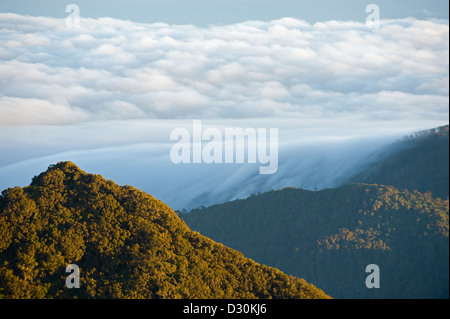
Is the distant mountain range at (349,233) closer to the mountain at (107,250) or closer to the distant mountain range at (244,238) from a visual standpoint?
the distant mountain range at (244,238)

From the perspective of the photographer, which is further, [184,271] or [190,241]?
[190,241]

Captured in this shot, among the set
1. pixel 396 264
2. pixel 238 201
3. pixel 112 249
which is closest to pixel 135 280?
pixel 112 249

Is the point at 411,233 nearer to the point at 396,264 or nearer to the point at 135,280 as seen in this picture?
the point at 396,264

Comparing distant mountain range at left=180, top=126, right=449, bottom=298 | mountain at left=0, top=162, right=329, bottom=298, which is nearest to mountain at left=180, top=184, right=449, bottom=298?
distant mountain range at left=180, top=126, right=449, bottom=298

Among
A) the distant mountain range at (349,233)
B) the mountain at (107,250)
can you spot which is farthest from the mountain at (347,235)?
the mountain at (107,250)

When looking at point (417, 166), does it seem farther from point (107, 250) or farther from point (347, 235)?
point (107, 250)

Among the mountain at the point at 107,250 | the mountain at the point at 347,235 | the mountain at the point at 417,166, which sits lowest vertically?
the mountain at the point at 107,250
